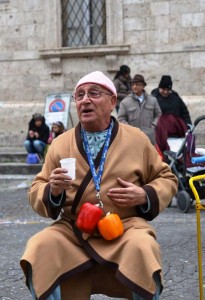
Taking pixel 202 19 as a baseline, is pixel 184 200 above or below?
below

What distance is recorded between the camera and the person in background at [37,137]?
12.0 meters

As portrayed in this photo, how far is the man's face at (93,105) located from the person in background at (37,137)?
8.37 m

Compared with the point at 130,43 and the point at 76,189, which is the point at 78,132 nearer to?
the point at 76,189

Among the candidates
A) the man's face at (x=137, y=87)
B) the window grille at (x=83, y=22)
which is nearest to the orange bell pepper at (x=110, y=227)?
the man's face at (x=137, y=87)

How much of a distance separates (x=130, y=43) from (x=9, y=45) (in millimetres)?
2711

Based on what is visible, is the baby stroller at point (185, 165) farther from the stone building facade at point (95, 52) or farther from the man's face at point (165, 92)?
the stone building facade at point (95, 52)

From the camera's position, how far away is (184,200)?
7930 millimetres

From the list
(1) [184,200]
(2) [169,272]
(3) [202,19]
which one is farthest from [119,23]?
(2) [169,272]

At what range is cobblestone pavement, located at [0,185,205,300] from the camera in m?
4.72

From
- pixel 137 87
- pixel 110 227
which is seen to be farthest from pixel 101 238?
pixel 137 87

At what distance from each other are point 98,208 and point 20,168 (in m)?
8.61

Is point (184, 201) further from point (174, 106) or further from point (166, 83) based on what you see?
point (166, 83)

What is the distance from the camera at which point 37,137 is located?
12.1m

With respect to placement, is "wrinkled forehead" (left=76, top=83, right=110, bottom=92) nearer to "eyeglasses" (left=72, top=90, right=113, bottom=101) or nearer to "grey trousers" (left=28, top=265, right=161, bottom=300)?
"eyeglasses" (left=72, top=90, right=113, bottom=101)
